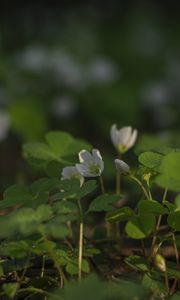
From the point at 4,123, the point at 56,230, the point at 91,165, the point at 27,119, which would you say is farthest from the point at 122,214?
the point at 27,119

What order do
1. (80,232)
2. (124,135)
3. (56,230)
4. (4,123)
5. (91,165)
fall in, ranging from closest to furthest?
(56,230), (80,232), (91,165), (124,135), (4,123)

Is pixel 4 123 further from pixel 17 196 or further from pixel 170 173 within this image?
pixel 170 173

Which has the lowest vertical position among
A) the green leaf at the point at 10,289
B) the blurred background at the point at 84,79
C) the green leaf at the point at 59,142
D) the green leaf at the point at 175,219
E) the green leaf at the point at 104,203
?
the blurred background at the point at 84,79

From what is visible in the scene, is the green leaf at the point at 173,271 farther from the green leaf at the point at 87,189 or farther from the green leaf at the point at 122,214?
the green leaf at the point at 87,189

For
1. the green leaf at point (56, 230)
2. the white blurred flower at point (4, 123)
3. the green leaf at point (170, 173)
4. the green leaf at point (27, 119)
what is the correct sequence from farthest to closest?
1. the green leaf at point (27, 119)
2. the white blurred flower at point (4, 123)
3. the green leaf at point (170, 173)
4. the green leaf at point (56, 230)

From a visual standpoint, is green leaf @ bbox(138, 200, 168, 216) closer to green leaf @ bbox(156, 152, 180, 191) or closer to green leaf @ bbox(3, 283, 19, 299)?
green leaf @ bbox(156, 152, 180, 191)

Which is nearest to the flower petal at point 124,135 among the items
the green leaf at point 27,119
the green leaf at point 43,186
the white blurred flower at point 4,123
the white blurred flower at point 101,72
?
the green leaf at point 43,186

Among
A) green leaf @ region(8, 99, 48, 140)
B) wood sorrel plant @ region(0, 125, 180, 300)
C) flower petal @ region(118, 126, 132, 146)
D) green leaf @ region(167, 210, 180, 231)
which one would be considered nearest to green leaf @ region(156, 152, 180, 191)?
wood sorrel plant @ region(0, 125, 180, 300)
